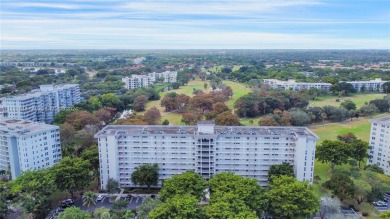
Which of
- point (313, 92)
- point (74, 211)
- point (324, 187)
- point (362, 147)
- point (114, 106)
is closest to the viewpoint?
point (74, 211)

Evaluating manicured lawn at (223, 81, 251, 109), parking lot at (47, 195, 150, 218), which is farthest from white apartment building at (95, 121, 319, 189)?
manicured lawn at (223, 81, 251, 109)

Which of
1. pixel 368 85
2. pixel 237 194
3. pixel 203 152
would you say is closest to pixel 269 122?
pixel 203 152

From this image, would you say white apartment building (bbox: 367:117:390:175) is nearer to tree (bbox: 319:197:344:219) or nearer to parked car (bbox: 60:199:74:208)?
tree (bbox: 319:197:344:219)

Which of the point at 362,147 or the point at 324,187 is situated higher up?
the point at 362,147

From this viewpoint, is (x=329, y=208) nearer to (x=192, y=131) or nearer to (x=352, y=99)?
(x=192, y=131)

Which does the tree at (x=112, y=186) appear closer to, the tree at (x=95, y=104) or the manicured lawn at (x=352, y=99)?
the tree at (x=95, y=104)

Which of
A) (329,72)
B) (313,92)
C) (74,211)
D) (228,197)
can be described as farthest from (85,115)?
(329,72)

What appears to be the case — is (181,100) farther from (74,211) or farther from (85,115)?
(74,211)
